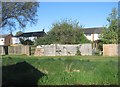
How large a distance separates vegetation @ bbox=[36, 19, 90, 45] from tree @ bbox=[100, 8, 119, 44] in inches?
203

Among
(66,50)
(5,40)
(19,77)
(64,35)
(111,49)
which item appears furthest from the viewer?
A: (5,40)

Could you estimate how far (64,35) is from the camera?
42.4m

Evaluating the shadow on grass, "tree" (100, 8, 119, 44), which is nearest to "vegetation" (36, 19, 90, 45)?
"tree" (100, 8, 119, 44)

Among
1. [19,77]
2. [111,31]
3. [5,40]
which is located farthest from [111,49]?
[5,40]

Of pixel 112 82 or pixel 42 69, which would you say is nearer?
pixel 112 82

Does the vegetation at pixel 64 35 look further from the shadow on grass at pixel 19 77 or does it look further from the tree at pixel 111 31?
the shadow on grass at pixel 19 77

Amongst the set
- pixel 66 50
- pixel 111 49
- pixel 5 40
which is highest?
pixel 5 40

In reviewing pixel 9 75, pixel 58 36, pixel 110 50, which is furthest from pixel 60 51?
pixel 9 75

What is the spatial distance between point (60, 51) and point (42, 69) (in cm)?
2046

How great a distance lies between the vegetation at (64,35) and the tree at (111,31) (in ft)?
16.9

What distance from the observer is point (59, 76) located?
1112 cm

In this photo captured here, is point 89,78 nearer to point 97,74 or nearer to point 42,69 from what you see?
point 97,74

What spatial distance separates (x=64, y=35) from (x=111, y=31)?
8.43m

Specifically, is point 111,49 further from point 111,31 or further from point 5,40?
point 5,40
